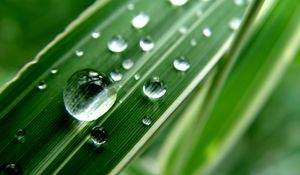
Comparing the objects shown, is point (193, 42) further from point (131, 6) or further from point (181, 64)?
point (131, 6)

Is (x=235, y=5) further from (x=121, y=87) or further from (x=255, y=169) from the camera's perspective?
(x=255, y=169)

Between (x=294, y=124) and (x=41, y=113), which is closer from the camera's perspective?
(x=41, y=113)

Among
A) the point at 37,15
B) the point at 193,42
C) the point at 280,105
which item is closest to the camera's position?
the point at 193,42

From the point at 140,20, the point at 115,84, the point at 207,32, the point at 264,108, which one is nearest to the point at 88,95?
the point at 115,84

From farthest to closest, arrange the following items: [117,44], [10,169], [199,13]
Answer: [199,13] < [117,44] < [10,169]

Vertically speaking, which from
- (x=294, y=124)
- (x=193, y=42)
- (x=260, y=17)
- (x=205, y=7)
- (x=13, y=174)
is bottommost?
(x=13, y=174)

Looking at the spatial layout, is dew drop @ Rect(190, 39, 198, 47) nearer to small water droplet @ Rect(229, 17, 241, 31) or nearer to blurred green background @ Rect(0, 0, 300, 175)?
small water droplet @ Rect(229, 17, 241, 31)

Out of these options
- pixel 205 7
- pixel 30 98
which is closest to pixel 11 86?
pixel 30 98
